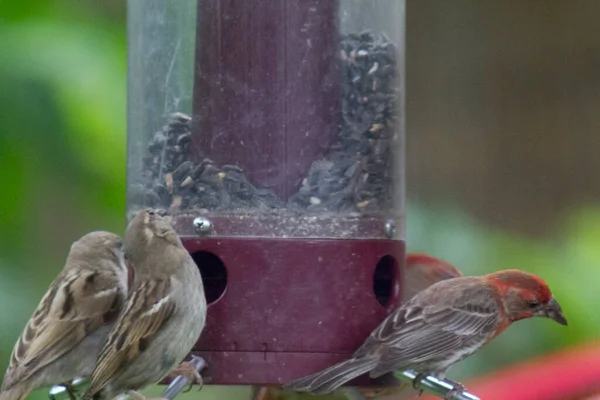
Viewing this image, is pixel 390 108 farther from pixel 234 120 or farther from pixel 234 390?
pixel 234 390

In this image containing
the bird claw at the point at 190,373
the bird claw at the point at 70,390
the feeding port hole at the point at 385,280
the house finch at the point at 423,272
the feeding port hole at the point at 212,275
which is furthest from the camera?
the house finch at the point at 423,272

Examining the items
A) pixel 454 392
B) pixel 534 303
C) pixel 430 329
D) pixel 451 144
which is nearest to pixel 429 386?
pixel 454 392

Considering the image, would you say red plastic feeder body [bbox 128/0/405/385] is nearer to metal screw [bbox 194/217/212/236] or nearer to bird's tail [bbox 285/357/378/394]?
metal screw [bbox 194/217/212/236]

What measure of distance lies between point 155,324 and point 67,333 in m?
0.48

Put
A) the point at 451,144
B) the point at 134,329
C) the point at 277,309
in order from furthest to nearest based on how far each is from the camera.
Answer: the point at 451,144 < the point at 277,309 < the point at 134,329

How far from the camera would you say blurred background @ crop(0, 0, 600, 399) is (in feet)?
24.1

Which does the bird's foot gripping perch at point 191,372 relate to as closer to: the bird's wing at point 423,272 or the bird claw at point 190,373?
the bird claw at point 190,373

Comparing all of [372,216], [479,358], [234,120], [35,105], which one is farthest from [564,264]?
[35,105]

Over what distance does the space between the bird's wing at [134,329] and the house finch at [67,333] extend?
0.81 feet

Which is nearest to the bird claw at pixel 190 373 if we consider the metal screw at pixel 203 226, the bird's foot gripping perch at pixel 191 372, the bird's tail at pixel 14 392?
the bird's foot gripping perch at pixel 191 372

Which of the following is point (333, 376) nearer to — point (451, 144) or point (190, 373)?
point (190, 373)

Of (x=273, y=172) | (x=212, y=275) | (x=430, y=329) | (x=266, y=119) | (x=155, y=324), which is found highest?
(x=266, y=119)

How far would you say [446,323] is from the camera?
696 centimetres

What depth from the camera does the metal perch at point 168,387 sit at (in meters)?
6.29
